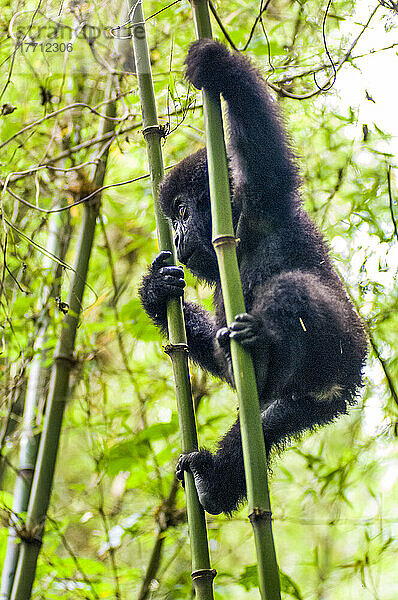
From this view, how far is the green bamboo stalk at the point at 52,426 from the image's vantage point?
6.98ft

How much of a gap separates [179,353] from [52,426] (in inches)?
22.3

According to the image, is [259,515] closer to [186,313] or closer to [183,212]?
[183,212]

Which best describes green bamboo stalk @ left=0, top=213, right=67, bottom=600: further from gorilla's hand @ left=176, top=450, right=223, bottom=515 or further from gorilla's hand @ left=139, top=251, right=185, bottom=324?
gorilla's hand @ left=176, top=450, right=223, bottom=515

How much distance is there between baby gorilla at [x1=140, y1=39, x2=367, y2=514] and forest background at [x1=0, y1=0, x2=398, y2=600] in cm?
44

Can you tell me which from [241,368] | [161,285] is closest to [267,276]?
[161,285]

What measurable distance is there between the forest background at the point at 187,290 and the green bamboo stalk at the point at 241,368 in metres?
1.20

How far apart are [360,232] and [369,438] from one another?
110 centimetres

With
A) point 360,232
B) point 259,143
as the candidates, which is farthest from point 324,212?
point 259,143

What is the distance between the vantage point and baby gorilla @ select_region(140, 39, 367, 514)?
226 cm

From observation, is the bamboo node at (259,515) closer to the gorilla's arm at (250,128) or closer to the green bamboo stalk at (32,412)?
the green bamboo stalk at (32,412)

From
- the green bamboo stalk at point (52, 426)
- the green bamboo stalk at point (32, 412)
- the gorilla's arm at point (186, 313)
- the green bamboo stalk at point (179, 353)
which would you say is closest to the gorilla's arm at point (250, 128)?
the green bamboo stalk at point (179, 353)

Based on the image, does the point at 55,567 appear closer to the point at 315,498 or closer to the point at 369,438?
the point at 315,498

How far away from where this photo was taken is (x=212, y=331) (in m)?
3.16

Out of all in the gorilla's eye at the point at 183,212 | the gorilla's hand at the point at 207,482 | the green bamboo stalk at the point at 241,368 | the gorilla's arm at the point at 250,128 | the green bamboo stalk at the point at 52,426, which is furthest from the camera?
the gorilla's eye at the point at 183,212
